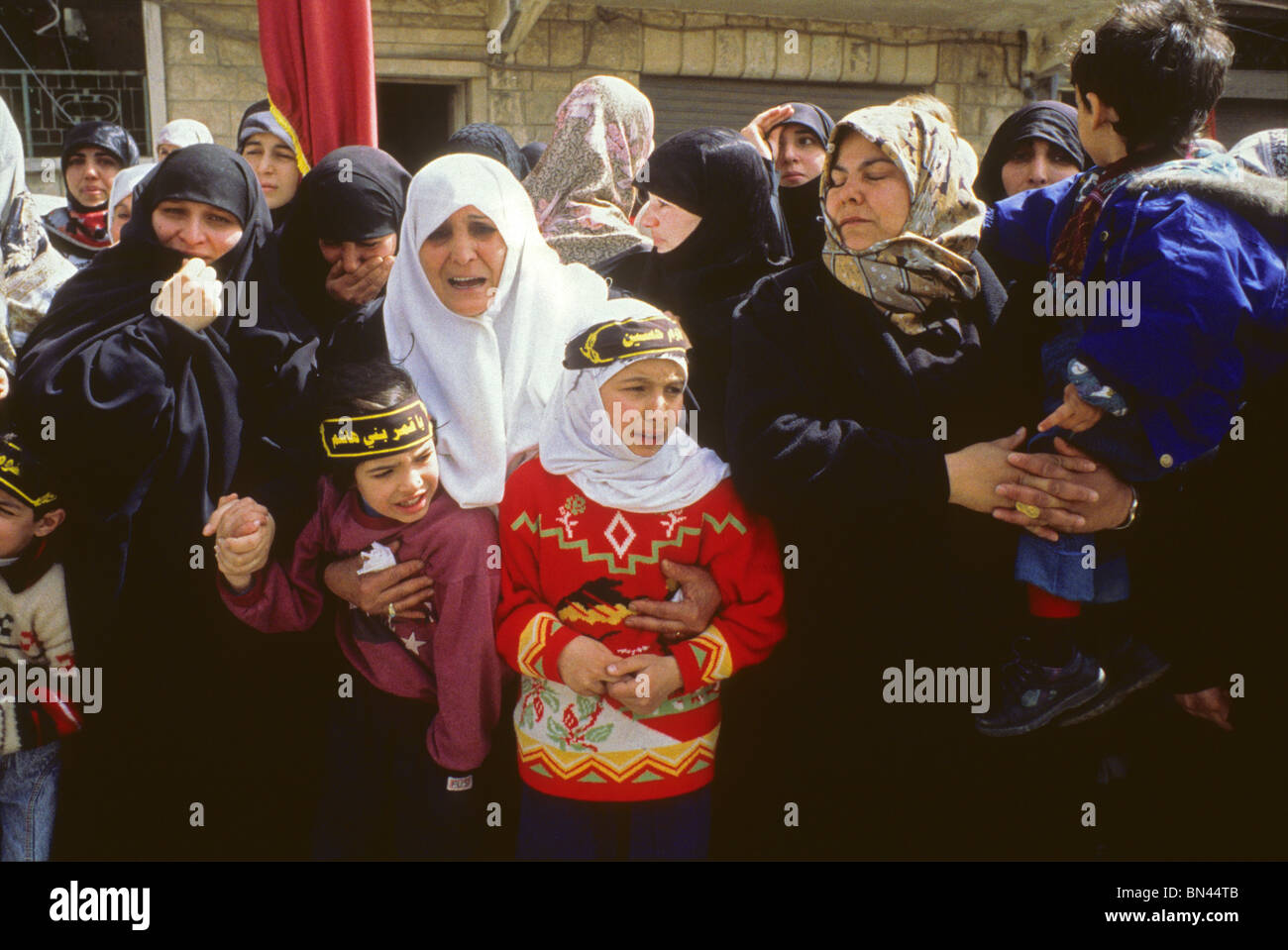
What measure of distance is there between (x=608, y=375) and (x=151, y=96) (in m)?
7.84

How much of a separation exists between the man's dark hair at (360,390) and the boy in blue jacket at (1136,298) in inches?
51.9

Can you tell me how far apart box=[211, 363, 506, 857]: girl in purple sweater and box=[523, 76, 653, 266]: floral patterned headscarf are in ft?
4.57

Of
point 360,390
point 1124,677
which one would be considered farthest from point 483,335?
point 1124,677

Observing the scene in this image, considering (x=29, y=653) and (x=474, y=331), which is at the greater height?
(x=474, y=331)

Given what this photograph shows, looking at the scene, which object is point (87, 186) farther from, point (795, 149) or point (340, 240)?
point (795, 149)

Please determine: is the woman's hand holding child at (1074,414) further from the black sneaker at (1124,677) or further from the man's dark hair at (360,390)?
the man's dark hair at (360,390)

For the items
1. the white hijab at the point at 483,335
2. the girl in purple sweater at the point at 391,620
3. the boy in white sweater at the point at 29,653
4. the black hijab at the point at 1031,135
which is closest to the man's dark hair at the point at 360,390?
the girl in purple sweater at the point at 391,620

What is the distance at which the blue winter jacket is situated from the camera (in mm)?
1731

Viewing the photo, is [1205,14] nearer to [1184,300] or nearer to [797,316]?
[1184,300]

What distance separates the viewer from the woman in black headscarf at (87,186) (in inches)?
191

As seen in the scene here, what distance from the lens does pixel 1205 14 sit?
203cm

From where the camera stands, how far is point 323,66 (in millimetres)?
2967

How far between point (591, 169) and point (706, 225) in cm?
90

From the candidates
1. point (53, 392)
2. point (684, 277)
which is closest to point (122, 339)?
point (53, 392)
